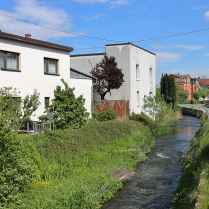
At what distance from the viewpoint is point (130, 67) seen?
2519 centimetres

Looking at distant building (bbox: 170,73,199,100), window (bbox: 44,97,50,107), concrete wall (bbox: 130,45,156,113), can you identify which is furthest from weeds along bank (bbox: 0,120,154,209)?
distant building (bbox: 170,73,199,100)

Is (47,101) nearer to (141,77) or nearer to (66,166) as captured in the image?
(66,166)

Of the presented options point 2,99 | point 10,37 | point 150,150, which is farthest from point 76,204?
point 10,37

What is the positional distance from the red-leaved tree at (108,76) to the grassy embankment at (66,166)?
9127mm

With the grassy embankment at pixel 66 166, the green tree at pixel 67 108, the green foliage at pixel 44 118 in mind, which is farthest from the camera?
the green foliage at pixel 44 118

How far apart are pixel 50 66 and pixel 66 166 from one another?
9.62 metres

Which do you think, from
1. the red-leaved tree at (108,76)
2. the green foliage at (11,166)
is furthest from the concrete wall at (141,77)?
the green foliage at (11,166)

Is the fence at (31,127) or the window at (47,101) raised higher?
the window at (47,101)

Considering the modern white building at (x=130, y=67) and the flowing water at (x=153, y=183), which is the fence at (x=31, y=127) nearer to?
the flowing water at (x=153, y=183)

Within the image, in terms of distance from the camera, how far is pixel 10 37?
1409cm

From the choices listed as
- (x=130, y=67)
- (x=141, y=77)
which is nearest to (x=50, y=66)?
(x=130, y=67)

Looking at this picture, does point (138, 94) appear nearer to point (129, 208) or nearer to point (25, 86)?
point (25, 86)

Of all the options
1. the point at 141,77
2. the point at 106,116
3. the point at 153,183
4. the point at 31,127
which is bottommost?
the point at 153,183

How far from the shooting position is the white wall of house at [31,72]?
14.3 m
